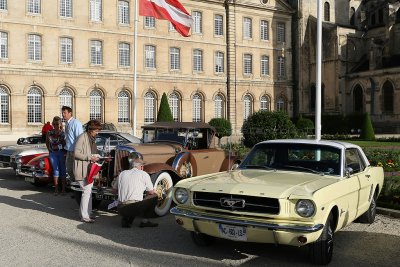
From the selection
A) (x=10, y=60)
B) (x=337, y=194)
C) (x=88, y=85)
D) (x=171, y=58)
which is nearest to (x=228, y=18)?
(x=171, y=58)

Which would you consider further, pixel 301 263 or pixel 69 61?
pixel 69 61

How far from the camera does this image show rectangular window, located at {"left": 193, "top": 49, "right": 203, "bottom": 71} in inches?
1565

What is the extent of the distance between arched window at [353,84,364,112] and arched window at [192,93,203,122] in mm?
14609

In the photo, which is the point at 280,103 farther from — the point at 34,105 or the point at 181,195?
the point at 181,195

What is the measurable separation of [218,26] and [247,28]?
2.97m

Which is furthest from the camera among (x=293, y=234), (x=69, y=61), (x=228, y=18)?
(x=228, y=18)

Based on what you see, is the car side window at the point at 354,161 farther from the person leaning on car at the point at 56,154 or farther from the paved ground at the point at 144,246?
the person leaning on car at the point at 56,154

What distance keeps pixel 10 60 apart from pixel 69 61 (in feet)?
13.1

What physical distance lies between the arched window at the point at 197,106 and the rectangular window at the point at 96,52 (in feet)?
28.6

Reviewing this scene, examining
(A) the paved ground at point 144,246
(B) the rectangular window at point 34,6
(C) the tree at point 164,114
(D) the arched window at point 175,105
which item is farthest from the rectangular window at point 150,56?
(A) the paved ground at point 144,246

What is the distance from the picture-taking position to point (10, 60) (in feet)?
105

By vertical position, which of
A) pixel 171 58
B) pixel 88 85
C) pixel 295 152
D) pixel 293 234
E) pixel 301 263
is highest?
pixel 171 58

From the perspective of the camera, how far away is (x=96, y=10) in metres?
35.2

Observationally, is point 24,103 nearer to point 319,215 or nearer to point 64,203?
point 64,203
